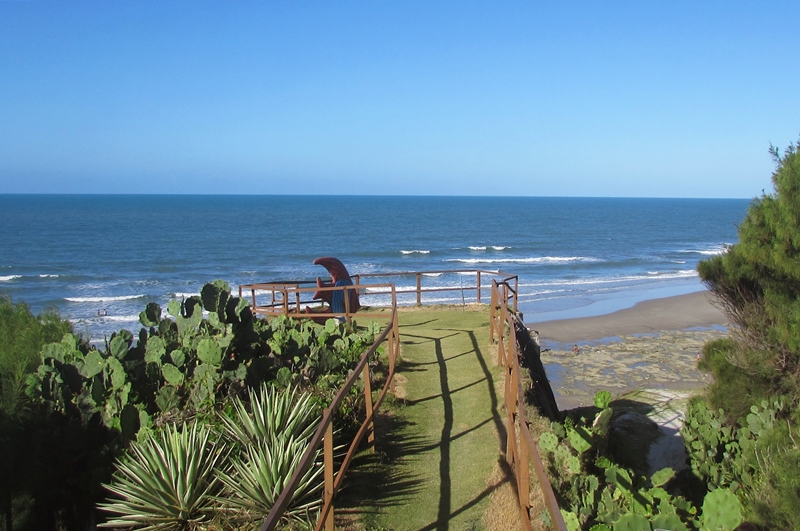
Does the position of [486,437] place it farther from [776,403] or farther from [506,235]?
[506,235]

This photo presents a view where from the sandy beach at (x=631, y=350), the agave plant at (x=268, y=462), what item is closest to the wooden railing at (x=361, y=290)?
the sandy beach at (x=631, y=350)

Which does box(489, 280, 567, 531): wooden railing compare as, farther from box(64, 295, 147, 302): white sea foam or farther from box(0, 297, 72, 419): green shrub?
box(64, 295, 147, 302): white sea foam

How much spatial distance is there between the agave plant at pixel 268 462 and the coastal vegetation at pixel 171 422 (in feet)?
0.04

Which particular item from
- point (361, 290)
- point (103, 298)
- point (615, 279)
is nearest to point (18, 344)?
point (361, 290)

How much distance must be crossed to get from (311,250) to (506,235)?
2713 centimetres

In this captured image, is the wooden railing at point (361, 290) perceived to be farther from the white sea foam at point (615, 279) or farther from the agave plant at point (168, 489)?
the agave plant at point (168, 489)

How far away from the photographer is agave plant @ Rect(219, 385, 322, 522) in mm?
5250

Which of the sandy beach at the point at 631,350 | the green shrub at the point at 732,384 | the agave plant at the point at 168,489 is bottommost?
the sandy beach at the point at 631,350

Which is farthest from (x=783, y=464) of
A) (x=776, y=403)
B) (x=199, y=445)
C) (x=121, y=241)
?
(x=121, y=241)

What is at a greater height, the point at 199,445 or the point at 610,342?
the point at 199,445

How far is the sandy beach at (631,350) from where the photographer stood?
64.5ft

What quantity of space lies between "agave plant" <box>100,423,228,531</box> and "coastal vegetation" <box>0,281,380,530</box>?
0.01m

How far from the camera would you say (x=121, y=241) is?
67.1 metres

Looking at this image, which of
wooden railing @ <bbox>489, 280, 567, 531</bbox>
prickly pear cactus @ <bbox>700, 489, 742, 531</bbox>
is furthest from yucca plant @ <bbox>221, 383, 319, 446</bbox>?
prickly pear cactus @ <bbox>700, 489, 742, 531</bbox>
